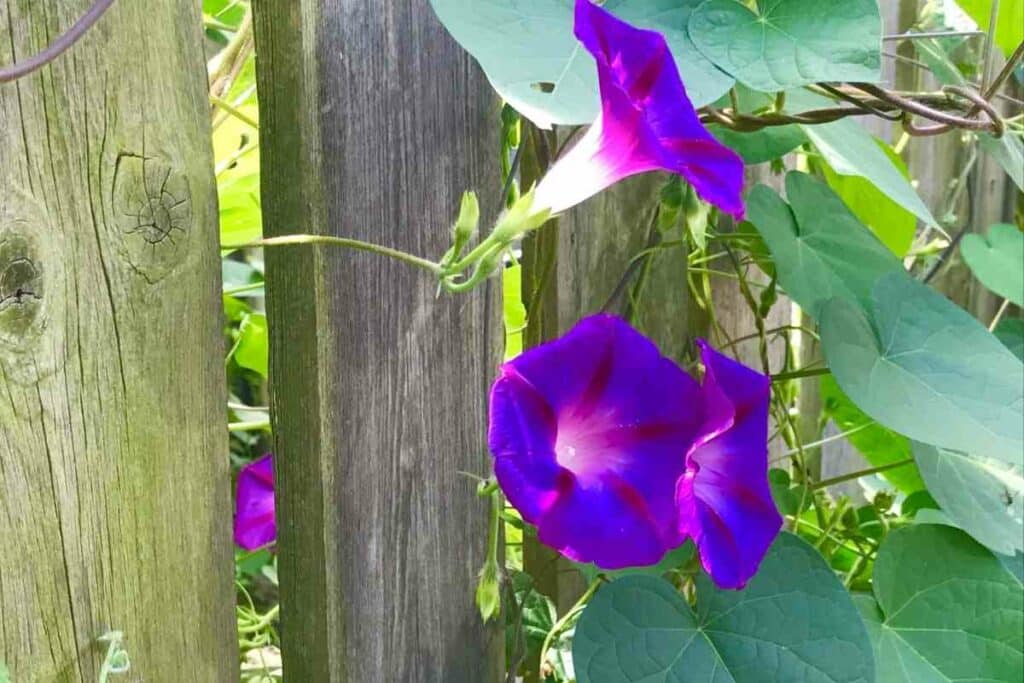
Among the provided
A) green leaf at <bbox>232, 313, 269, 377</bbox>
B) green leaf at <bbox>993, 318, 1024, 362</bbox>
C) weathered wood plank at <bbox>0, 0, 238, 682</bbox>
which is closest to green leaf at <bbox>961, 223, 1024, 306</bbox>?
green leaf at <bbox>993, 318, 1024, 362</bbox>

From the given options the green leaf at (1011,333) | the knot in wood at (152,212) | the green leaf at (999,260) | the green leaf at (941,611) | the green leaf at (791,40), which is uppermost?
the green leaf at (791,40)

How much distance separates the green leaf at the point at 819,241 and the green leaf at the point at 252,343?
21.9 inches

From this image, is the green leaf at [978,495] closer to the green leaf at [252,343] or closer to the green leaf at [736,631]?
the green leaf at [736,631]

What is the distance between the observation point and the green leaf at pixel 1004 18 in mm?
1000

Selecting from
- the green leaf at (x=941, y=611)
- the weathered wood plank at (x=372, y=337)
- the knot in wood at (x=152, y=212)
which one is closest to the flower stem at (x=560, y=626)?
the weathered wood plank at (x=372, y=337)

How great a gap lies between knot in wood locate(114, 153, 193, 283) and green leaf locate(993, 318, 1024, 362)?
1058 millimetres

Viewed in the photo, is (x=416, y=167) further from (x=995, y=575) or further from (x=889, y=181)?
(x=995, y=575)

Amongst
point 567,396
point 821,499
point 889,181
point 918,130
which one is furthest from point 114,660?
point 821,499

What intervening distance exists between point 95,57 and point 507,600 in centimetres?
52

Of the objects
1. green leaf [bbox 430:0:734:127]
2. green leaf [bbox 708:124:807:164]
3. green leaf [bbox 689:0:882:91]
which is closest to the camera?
green leaf [bbox 430:0:734:127]

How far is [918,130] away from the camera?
96 centimetres

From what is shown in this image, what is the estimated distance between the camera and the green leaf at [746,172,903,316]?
98 centimetres

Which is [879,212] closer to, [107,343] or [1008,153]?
[1008,153]

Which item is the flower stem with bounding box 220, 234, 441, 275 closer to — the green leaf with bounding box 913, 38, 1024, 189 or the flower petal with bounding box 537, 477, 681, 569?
the flower petal with bounding box 537, 477, 681, 569
